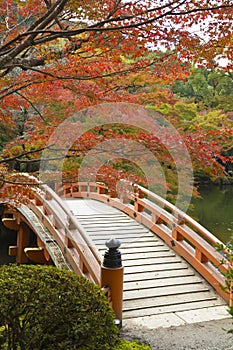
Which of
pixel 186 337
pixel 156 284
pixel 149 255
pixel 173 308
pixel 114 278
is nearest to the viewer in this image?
pixel 186 337

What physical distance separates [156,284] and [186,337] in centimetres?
145

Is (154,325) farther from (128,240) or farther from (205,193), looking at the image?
(205,193)

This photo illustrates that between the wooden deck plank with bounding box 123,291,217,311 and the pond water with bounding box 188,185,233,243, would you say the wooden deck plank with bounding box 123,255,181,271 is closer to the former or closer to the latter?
the wooden deck plank with bounding box 123,291,217,311

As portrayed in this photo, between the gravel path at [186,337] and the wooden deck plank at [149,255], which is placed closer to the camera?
the gravel path at [186,337]

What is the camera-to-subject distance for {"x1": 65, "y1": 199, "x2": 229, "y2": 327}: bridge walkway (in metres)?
4.91

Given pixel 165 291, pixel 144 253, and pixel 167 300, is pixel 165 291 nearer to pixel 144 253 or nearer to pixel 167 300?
pixel 167 300

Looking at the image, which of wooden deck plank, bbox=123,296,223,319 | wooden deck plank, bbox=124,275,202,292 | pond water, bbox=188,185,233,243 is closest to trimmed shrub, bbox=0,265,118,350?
wooden deck plank, bbox=123,296,223,319

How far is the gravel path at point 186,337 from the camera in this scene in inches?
159

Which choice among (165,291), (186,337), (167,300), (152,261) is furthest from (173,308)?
(152,261)

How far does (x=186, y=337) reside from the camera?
425 centimetres

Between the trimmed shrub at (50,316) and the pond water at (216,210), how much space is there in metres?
10.6

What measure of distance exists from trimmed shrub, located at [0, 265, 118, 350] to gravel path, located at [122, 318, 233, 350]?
1.21 metres

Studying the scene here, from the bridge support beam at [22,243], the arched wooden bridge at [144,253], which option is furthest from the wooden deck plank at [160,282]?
the bridge support beam at [22,243]

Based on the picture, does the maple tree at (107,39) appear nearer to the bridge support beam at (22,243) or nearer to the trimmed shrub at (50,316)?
the trimmed shrub at (50,316)
